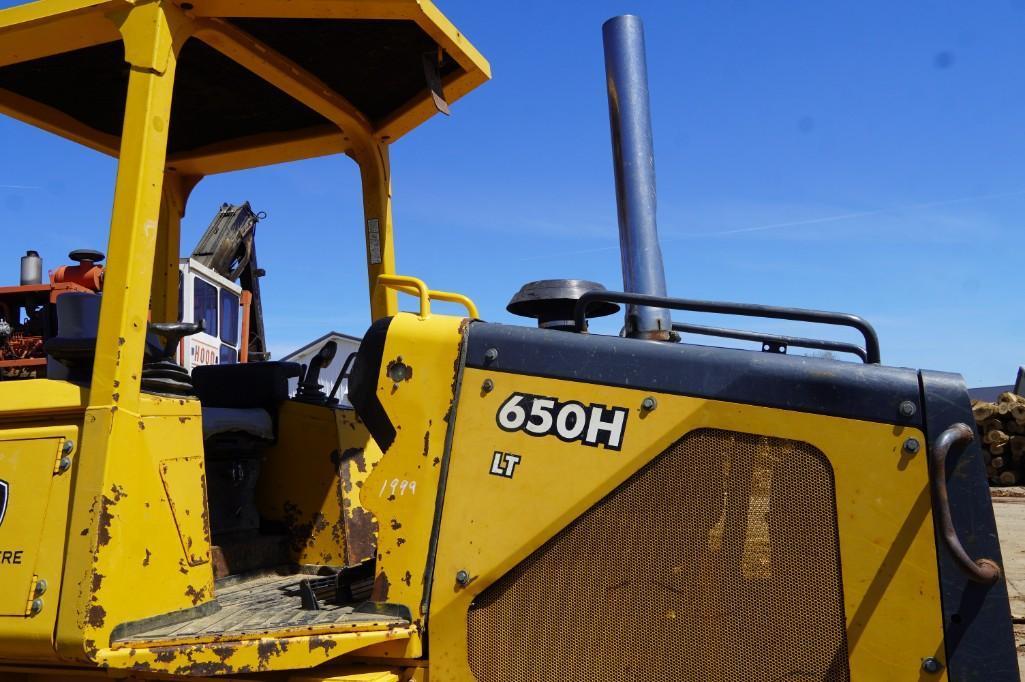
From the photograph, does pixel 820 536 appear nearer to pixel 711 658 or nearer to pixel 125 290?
pixel 711 658

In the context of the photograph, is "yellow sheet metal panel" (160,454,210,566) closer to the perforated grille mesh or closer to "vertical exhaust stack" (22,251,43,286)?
the perforated grille mesh

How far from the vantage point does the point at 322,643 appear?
208cm

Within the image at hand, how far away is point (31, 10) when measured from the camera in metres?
2.55

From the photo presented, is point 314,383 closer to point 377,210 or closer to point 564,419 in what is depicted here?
point 377,210

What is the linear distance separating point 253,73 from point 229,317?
7.04 metres

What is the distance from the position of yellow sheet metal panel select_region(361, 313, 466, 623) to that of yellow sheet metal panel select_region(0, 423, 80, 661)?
31.0 inches

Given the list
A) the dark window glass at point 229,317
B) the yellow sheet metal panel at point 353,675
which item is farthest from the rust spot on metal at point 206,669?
the dark window glass at point 229,317

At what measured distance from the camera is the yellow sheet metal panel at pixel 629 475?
1.94 metres

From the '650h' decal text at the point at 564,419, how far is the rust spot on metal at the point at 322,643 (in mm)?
655

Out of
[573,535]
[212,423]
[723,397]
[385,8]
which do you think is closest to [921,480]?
[723,397]

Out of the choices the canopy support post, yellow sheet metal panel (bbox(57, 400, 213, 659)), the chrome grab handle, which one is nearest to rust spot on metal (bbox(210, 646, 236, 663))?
yellow sheet metal panel (bbox(57, 400, 213, 659))

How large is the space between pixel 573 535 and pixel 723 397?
0.50 m

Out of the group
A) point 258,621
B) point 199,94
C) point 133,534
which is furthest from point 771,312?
point 199,94

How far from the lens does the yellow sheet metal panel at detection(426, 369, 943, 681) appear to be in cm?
194
